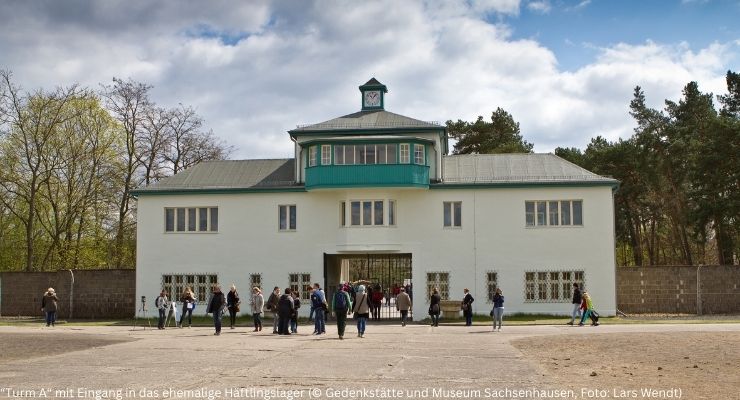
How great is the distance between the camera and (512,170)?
3775 cm

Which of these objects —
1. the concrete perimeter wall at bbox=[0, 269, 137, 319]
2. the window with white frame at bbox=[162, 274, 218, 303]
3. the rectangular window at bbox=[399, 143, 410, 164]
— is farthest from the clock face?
the concrete perimeter wall at bbox=[0, 269, 137, 319]

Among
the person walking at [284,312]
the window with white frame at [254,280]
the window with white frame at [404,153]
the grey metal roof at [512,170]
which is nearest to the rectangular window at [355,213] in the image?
the window with white frame at [404,153]

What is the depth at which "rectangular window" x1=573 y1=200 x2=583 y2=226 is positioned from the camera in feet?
118

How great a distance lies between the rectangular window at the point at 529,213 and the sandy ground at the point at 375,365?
35.0ft

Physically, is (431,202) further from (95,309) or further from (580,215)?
(95,309)

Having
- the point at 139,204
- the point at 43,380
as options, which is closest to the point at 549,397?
the point at 43,380

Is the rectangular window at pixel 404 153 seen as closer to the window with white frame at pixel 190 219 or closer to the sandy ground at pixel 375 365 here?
the window with white frame at pixel 190 219

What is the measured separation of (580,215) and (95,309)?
22.7 m

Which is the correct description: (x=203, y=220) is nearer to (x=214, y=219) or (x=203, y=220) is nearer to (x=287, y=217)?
(x=214, y=219)

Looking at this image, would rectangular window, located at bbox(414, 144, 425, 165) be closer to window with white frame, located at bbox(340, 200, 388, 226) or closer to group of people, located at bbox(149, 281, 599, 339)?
window with white frame, located at bbox(340, 200, 388, 226)

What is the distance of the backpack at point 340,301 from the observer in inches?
957

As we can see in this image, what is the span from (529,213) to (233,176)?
13.9 meters

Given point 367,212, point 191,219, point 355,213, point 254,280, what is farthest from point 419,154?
point 191,219

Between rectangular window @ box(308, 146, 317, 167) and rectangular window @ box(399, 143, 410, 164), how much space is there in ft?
12.5
